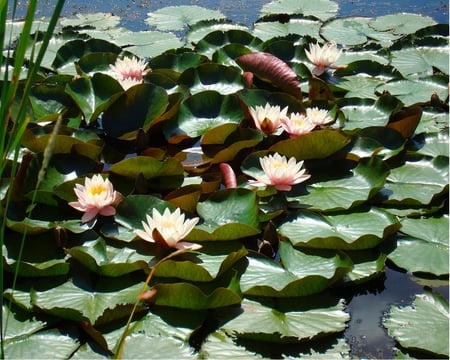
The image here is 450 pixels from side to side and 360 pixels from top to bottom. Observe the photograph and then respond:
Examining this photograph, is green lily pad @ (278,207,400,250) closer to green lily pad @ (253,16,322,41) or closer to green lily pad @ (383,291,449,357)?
green lily pad @ (383,291,449,357)

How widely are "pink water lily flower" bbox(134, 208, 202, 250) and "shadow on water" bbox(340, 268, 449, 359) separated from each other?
56cm

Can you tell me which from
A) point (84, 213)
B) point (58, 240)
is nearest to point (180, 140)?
point (84, 213)

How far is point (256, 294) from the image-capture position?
2.07 meters

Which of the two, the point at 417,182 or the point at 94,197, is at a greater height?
the point at 94,197

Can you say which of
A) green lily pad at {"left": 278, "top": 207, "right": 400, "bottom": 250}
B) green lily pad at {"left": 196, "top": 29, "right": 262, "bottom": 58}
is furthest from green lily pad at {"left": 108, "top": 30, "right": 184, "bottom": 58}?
green lily pad at {"left": 278, "top": 207, "right": 400, "bottom": 250}

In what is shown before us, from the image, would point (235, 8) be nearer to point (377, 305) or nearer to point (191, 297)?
point (377, 305)

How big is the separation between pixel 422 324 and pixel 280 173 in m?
0.75

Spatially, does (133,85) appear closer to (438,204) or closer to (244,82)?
(244,82)

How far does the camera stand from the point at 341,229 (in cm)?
242

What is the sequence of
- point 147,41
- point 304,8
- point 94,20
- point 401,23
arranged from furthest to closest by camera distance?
1. point 304,8
2. point 94,20
3. point 401,23
4. point 147,41

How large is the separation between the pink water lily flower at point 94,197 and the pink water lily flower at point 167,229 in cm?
21

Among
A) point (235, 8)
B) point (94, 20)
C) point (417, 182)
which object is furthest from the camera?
point (235, 8)

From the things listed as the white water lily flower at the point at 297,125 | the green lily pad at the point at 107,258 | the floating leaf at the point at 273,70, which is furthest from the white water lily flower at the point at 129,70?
the green lily pad at the point at 107,258

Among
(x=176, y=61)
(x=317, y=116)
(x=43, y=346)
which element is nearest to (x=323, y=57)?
(x=317, y=116)
